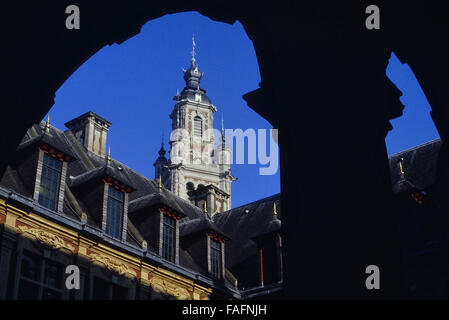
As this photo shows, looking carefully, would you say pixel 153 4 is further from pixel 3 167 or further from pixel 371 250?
pixel 371 250

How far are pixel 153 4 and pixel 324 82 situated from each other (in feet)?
7.06

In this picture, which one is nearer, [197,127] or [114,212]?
[114,212]

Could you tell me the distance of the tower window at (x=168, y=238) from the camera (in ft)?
73.6

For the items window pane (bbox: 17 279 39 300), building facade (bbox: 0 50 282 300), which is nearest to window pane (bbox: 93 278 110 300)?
building facade (bbox: 0 50 282 300)

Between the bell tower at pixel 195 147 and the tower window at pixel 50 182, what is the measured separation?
44500mm

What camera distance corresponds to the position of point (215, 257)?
24.5m

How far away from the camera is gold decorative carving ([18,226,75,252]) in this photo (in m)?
17.6

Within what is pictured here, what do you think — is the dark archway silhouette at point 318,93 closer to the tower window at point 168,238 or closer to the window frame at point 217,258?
the tower window at point 168,238

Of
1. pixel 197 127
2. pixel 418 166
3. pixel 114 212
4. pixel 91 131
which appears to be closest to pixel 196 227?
pixel 114 212

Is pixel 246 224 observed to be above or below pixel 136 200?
above

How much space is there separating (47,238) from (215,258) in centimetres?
801

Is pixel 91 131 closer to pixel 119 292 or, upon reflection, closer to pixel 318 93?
pixel 119 292

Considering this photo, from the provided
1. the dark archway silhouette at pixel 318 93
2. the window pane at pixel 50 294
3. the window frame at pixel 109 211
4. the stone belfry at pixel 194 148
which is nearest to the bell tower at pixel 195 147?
the stone belfry at pixel 194 148

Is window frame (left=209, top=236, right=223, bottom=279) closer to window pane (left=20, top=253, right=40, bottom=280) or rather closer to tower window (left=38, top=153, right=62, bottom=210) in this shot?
tower window (left=38, top=153, right=62, bottom=210)
